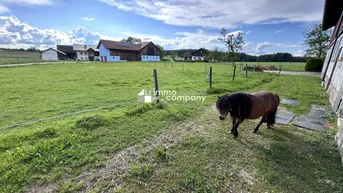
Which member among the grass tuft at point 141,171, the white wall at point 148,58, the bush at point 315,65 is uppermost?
the white wall at point 148,58

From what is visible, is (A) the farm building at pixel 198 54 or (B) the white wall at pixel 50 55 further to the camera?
(A) the farm building at pixel 198 54

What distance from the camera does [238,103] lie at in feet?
9.41

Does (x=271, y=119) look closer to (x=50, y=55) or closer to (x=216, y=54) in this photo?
(x=216, y=54)

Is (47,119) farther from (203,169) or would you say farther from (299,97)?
(299,97)

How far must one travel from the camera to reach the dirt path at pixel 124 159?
2.00 metres

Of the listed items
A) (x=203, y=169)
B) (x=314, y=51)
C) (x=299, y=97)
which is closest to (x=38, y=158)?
(x=203, y=169)

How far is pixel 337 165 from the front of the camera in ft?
7.70

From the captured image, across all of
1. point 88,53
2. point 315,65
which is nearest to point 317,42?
point 315,65

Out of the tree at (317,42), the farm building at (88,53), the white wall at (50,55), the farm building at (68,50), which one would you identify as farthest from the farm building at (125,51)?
the tree at (317,42)

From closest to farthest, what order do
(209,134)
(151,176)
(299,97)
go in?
(151,176)
(209,134)
(299,97)

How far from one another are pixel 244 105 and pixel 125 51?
141 ft

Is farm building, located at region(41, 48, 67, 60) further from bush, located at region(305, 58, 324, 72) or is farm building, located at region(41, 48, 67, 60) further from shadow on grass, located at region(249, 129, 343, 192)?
bush, located at region(305, 58, 324, 72)

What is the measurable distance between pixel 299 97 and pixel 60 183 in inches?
305

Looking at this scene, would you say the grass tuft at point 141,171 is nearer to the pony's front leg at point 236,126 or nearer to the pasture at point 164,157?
the pasture at point 164,157
